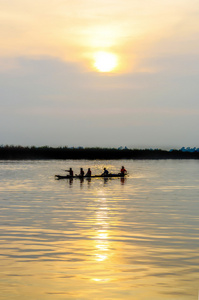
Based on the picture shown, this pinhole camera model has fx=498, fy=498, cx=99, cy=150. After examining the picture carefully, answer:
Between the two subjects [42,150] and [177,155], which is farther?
[177,155]

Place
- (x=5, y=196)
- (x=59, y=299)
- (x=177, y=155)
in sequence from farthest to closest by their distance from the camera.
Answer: (x=177, y=155), (x=5, y=196), (x=59, y=299)

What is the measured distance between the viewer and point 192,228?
22.2 metres

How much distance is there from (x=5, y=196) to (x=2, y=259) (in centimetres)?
2465

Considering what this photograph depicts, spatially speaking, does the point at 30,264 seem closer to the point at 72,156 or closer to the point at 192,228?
the point at 192,228

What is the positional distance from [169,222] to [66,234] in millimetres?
6251

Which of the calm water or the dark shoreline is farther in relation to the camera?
the dark shoreline

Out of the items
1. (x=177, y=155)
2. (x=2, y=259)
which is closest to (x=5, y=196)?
(x=2, y=259)

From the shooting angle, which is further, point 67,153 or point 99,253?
point 67,153

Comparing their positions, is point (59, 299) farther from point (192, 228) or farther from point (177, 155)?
point (177, 155)

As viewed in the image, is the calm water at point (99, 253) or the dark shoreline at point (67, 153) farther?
the dark shoreline at point (67, 153)

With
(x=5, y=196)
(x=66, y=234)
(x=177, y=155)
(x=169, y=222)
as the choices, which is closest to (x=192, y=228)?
(x=169, y=222)

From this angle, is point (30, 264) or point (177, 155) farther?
point (177, 155)

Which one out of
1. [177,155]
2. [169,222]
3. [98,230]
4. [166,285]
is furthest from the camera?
[177,155]

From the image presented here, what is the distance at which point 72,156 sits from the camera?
150 m
